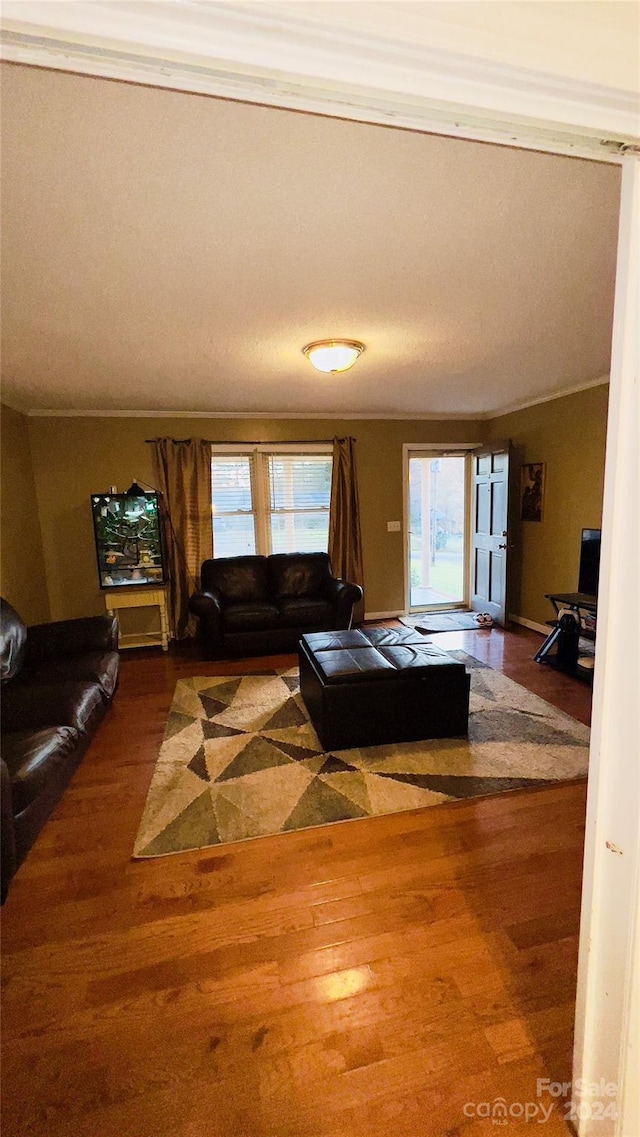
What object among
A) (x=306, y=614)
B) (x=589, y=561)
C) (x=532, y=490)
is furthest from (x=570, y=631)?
(x=306, y=614)

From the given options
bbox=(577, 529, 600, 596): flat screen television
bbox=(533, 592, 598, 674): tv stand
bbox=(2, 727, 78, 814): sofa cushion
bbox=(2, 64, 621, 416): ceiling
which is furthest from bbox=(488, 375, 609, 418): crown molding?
bbox=(2, 727, 78, 814): sofa cushion

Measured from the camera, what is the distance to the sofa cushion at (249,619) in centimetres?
425

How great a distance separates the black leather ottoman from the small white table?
2338mm

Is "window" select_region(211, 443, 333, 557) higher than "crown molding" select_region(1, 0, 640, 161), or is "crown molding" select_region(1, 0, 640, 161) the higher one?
"crown molding" select_region(1, 0, 640, 161)

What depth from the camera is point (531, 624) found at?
506 cm

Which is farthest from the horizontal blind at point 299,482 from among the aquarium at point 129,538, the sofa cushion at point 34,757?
the sofa cushion at point 34,757

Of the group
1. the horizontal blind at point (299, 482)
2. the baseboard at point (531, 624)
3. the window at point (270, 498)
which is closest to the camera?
the baseboard at point (531, 624)

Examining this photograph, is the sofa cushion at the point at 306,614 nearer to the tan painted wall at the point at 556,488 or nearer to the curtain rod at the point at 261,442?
the curtain rod at the point at 261,442

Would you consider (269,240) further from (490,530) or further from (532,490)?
(490,530)

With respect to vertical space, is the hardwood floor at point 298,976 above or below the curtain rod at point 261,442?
below

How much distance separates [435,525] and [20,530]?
5930mm

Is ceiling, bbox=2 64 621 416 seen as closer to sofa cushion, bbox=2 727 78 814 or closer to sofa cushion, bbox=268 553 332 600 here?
sofa cushion, bbox=2 727 78 814

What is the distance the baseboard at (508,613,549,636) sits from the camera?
191 inches

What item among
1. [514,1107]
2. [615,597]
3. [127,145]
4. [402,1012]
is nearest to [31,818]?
[402,1012]
